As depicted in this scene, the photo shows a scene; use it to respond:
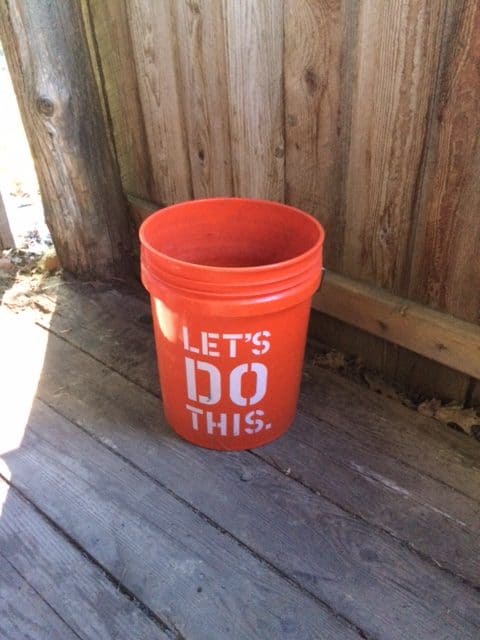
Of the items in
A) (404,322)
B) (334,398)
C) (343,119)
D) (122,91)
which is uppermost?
(343,119)

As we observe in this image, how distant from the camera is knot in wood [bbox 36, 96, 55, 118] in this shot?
2.09m

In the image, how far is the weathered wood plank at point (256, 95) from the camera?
166cm

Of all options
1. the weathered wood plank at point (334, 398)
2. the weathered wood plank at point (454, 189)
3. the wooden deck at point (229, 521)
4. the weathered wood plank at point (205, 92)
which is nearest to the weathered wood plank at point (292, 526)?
the wooden deck at point (229, 521)

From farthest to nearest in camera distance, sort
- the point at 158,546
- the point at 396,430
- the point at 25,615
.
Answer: the point at 396,430 → the point at 158,546 → the point at 25,615

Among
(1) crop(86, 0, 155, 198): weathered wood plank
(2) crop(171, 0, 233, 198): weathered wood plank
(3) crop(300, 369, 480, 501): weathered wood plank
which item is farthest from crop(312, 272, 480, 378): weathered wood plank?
(1) crop(86, 0, 155, 198): weathered wood plank

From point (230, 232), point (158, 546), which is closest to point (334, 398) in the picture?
point (230, 232)

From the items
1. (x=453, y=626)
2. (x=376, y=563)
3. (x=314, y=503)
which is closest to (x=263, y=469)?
(x=314, y=503)

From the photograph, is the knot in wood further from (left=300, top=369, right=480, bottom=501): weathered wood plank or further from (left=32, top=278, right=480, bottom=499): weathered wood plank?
(left=300, top=369, right=480, bottom=501): weathered wood plank

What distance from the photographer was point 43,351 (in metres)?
2.11

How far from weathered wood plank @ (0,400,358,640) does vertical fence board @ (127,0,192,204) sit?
38.9 inches

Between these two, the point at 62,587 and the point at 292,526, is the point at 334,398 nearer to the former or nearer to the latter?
the point at 292,526

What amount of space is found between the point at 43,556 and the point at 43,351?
0.85 meters

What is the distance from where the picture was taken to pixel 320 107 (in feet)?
5.41

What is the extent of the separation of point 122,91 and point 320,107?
0.91 m
